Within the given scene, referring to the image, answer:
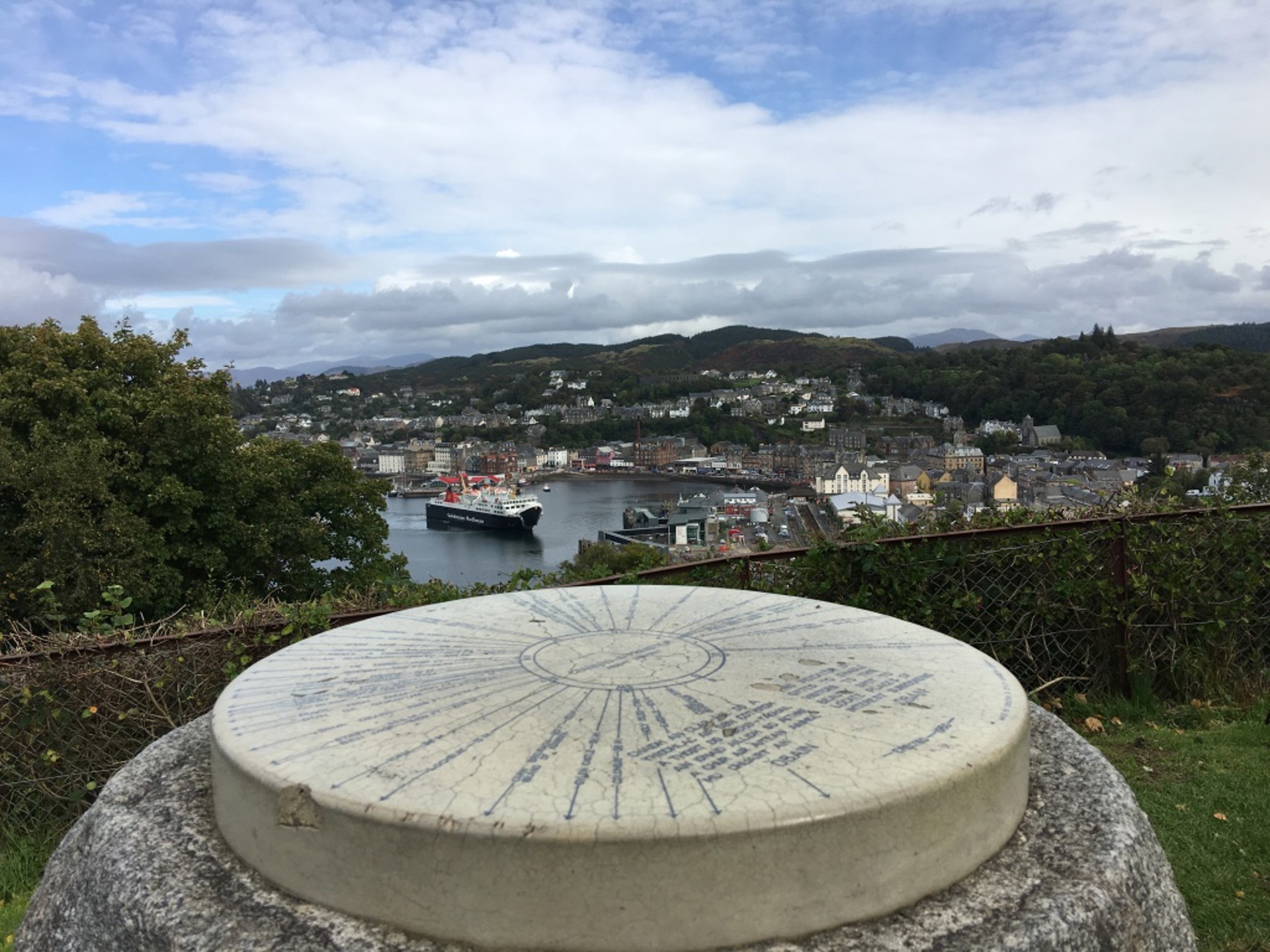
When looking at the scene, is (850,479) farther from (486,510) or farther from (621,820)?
(621,820)

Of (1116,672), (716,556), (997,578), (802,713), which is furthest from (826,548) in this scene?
(802,713)

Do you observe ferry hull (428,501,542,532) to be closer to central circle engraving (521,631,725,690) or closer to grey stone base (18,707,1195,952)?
central circle engraving (521,631,725,690)

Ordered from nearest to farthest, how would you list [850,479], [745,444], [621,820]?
1. [621,820]
2. [850,479]
3. [745,444]

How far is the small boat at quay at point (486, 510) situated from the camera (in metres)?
40.7

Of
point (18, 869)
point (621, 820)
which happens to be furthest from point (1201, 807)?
point (18, 869)

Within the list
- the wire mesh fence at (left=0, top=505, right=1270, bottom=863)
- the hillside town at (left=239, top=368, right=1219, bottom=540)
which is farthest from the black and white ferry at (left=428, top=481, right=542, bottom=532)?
the wire mesh fence at (left=0, top=505, right=1270, bottom=863)

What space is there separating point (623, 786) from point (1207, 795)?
3836 mm

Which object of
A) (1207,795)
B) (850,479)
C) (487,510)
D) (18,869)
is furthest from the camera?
(487,510)

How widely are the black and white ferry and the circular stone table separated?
36961mm

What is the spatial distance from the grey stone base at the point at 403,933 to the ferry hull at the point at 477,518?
37.3 metres

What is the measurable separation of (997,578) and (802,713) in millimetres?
3315

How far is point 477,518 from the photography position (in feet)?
137

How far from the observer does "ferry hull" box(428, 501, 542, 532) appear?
Answer: 134ft

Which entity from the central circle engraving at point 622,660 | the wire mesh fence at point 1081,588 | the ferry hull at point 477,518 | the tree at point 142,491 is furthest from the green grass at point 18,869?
the ferry hull at point 477,518
